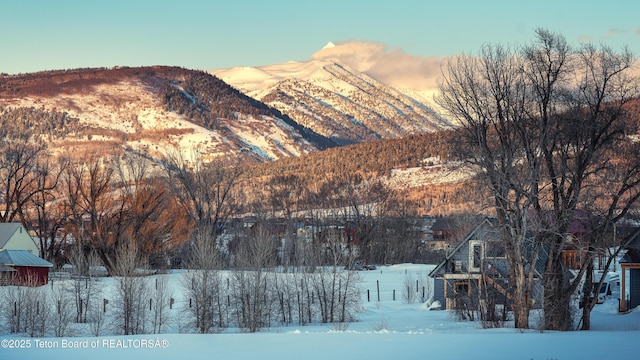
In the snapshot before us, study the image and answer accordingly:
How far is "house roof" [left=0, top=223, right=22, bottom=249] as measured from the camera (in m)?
70.8

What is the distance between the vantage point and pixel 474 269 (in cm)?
5209

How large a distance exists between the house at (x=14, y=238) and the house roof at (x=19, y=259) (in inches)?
99.6

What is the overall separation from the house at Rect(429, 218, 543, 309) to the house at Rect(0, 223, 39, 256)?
124ft

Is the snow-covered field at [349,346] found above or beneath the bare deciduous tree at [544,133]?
beneath

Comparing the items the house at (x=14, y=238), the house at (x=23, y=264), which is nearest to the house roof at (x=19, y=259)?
the house at (x=23, y=264)

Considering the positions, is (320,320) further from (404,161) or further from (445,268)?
(404,161)

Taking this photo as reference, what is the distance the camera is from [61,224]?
3270 inches

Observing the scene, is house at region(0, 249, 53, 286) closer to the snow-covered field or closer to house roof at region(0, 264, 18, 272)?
house roof at region(0, 264, 18, 272)

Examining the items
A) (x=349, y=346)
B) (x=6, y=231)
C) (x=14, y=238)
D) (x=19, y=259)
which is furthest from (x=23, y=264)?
(x=349, y=346)

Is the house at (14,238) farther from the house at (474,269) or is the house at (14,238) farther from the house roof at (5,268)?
the house at (474,269)

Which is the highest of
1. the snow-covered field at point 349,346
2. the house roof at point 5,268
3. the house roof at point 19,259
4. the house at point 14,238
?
the house at point 14,238

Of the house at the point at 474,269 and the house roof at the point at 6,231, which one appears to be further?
the house roof at the point at 6,231

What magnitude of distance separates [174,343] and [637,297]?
25.6m

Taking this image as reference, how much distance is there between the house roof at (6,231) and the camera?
7076cm
